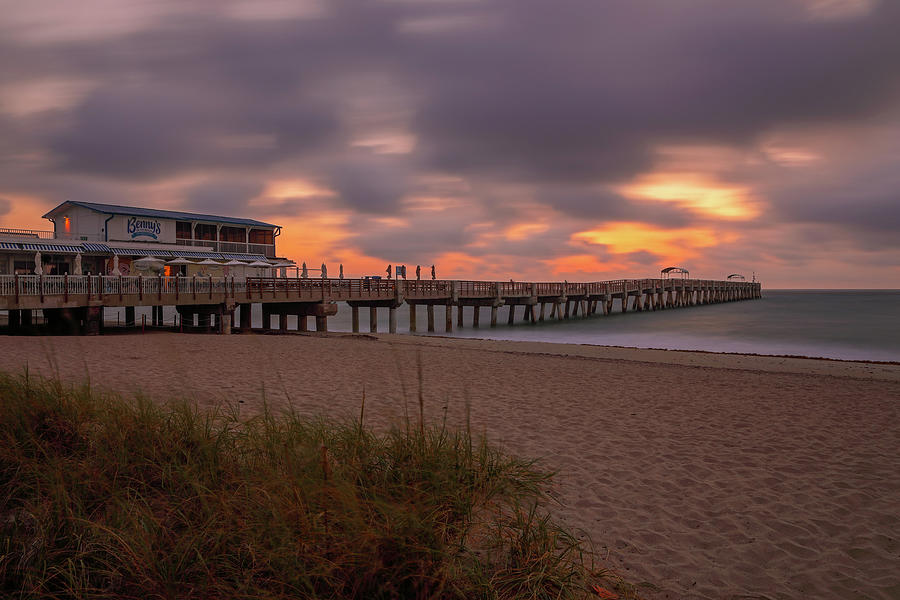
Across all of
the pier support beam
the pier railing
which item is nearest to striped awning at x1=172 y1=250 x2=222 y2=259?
the pier support beam

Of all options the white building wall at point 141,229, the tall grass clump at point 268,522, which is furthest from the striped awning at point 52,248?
the tall grass clump at point 268,522

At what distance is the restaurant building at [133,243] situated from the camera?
2992cm

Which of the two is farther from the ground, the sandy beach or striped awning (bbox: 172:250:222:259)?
striped awning (bbox: 172:250:222:259)

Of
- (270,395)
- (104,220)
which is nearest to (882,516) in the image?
(270,395)

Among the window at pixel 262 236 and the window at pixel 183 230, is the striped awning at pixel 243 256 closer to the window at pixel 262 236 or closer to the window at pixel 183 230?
the window at pixel 183 230

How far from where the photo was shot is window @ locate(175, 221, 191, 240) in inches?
1492

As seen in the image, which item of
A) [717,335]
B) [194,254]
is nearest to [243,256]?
[194,254]

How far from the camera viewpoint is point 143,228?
118 feet

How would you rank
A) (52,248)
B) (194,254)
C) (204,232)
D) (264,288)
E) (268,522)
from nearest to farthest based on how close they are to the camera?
(268,522) < (264,288) < (52,248) < (194,254) < (204,232)

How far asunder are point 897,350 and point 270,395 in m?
35.3

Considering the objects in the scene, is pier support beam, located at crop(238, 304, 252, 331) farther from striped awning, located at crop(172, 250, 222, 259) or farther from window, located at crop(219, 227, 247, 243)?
window, located at crop(219, 227, 247, 243)

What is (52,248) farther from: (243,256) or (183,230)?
(243,256)

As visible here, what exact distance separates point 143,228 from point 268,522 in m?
38.7

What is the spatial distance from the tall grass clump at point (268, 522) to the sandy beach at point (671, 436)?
21.4 inches
